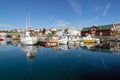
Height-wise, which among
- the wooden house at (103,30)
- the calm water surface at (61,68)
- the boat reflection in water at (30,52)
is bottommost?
the calm water surface at (61,68)

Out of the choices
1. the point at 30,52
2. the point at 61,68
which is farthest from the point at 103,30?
the point at 61,68

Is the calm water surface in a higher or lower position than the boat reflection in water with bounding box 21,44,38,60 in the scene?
lower

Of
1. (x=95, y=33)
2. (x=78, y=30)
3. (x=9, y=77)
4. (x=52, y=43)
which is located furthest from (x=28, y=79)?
(x=78, y=30)

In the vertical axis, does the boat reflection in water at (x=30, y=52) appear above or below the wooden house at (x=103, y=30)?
below

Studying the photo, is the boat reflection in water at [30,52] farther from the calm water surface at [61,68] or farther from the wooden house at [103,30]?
the wooden house at [103,30]

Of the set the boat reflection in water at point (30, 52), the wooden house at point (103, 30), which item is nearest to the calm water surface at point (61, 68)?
the boat reflection in water at point (30, 52)

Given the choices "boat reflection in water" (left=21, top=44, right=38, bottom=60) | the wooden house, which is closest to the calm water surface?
"boat reflection in water" (left=21, top=44, right=38, bottom=60)

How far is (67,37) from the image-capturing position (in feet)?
289

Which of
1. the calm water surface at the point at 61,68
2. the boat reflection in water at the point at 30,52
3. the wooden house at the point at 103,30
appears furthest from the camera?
the wooden house at the point at 103,30

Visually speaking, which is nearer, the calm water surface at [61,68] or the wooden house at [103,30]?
the calm water surface at [61,68]

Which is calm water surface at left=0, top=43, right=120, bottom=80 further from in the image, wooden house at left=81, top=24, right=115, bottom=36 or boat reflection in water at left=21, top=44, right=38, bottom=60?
wooden house at left=81, top=24, right=115, bottom=36

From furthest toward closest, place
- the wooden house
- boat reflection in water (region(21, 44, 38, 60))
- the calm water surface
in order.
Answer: the wooden house, boat reflection in water (region(21, 44, 38, 60)), the calm water surface

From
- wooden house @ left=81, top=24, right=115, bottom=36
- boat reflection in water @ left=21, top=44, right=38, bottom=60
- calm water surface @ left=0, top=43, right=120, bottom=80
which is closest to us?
calm water surface @ left=0, top=43, right=120, bottom=80

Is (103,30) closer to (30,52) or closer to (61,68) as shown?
(30,52)
